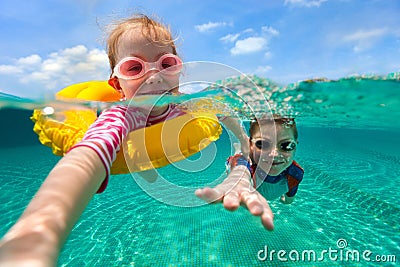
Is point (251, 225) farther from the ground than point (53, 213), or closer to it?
closer to it

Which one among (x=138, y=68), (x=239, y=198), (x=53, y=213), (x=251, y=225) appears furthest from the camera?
(x=251, y=225)

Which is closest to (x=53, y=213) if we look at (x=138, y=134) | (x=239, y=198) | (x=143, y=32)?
(x=239, y=198)

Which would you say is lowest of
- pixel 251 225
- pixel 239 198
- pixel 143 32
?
pixel 251 225

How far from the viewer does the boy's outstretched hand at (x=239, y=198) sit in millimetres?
1338

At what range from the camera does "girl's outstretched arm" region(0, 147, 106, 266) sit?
2.50 ft

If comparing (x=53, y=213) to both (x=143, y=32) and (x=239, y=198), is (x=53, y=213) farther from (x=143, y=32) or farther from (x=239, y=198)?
(x=143, y=32)

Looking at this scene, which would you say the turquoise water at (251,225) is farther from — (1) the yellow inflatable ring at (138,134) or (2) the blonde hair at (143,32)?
(2) the blonde hair at (143,32)

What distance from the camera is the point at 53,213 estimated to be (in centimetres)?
94

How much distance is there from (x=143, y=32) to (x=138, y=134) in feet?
3.66

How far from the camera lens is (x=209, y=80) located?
2.24m

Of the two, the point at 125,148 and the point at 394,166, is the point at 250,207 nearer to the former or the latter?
the point at 125,148

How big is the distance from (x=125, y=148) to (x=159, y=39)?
1293mm

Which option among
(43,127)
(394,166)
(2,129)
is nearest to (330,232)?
(43,127)

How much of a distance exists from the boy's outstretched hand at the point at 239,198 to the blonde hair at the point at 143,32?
186 cm
